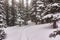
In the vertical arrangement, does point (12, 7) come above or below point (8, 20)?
above

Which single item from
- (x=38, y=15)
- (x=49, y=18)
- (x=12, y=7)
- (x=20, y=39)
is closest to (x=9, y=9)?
(x=12, y=7)

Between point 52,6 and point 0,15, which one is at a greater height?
point 52,6

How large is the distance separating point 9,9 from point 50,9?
23548 mm

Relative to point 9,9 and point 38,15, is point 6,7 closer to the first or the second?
point 9,9

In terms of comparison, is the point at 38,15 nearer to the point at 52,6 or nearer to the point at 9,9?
the point at 9,9

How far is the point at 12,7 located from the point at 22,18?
435cm

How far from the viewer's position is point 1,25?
14328 millimetres

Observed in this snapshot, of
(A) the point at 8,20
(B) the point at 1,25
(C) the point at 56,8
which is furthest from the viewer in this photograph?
(A) the point at 8,20

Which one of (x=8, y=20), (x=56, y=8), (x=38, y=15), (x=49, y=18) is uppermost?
(x=56, y=8)

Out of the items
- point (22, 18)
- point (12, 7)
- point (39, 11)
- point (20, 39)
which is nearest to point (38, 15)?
point (39, 11)

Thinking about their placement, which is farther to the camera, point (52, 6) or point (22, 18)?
point (22, 18)

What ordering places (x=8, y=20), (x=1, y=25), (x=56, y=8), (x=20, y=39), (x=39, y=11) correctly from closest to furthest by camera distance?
1. (x=56, y=8)
2. (x=1, y=25)
3. (x=20, y=39)
4. (x=39, y=11)
5. (x=8, y=20)

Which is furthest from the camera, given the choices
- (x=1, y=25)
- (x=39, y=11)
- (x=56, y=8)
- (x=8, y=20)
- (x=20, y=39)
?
(x=8, y=20)

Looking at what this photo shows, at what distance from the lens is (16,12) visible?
120 ft
